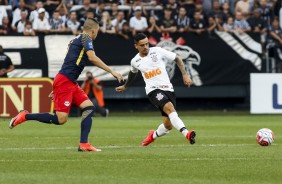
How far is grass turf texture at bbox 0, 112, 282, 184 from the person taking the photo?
11.5 metres

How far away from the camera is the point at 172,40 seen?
3212cm

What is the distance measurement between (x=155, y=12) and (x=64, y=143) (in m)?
16.3

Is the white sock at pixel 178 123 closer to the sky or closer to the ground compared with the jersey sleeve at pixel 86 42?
closer to the ground

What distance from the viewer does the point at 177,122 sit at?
16.3 metres

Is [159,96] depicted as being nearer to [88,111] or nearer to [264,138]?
[88,111]

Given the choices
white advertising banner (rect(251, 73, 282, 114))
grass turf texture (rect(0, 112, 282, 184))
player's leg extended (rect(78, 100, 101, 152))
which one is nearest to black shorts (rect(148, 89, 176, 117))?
grass turf texture (rect(0, 112, 282, 184))

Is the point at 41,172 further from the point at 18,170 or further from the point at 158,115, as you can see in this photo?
the point at 158,115

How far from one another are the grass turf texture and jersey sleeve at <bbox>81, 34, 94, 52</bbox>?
1.69 m

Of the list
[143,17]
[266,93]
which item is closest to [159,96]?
[266,93]

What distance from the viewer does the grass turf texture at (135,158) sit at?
451 inches

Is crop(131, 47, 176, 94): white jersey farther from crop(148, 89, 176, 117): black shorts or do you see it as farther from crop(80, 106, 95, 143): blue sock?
crop(80, 106, 95, 143): blue sock

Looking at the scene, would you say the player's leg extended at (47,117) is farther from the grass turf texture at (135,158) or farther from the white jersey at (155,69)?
the white jersey at (155,69)

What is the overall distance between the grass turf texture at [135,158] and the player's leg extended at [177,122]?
207mm

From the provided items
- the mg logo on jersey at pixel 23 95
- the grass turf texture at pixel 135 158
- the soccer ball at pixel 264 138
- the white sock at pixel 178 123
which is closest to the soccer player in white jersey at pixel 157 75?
the white sock at pixel 178 123
